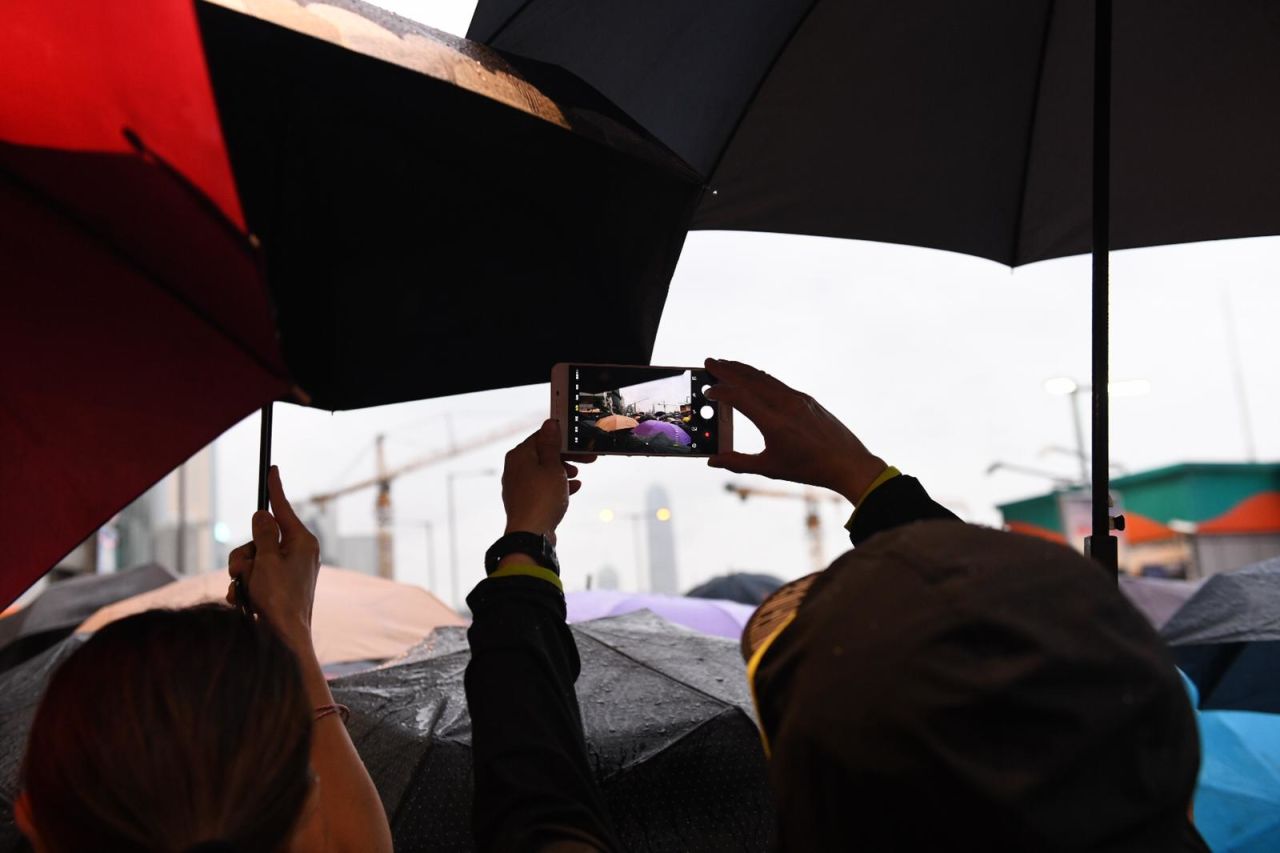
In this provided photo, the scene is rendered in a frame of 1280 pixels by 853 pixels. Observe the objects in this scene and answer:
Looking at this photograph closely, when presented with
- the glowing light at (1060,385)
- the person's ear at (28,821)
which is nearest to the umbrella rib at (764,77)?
the person's ear at (28,821)

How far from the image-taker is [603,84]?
73.9 inches

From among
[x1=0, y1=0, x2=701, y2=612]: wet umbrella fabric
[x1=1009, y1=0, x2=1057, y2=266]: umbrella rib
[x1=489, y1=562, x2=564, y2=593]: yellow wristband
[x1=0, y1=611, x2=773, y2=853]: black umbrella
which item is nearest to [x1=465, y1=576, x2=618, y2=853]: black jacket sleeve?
[x1=489, y1=562, x2=564, y2=593]: yellow wristband

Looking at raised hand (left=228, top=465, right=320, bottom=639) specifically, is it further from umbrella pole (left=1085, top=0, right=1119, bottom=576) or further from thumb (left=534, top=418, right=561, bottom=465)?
umbrella pole (left=1085, top=0, right=1119, bottom=576)

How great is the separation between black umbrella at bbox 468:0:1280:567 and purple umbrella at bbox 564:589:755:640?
158 inches

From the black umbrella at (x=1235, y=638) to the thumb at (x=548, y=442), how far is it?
3.06 meters

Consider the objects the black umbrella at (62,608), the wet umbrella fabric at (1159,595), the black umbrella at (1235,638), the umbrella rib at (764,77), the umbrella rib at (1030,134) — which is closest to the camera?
the umbrella rib at (764,77)

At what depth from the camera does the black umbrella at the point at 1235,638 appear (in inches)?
149

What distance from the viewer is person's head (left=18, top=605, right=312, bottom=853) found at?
104cm

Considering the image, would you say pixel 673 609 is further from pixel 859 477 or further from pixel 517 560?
pixel 517 560

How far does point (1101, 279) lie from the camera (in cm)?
215

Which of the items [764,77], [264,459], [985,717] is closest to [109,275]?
[264,459]

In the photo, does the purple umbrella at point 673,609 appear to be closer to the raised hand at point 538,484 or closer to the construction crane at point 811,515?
the raised hand at point 538,484

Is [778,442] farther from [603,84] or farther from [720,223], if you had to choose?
[720,223]

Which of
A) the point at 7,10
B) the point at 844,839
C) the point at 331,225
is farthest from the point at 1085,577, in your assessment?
the point at 331,225
